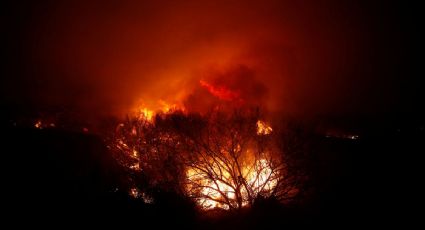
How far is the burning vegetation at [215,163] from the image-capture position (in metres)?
18.2

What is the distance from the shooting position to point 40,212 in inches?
679

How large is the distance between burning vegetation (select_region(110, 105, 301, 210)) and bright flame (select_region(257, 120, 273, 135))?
0.89ft

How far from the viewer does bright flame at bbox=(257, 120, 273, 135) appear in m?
19.9

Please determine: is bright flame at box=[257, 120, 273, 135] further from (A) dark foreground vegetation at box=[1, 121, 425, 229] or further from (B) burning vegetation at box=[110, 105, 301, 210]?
(A) dark foreground vegetation at box=[1, 121, 425, 229]

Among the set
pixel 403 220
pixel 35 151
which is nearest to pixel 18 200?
pixel 35 151

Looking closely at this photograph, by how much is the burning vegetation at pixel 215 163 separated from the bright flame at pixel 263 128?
273mm

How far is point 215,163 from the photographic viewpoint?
61.8 feet

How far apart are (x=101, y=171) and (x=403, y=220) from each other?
17002mm

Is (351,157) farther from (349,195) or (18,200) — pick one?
(18,200)

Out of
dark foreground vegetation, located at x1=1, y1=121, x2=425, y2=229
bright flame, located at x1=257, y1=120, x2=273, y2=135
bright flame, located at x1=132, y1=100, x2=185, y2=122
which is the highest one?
bright flame, located at x1=132, y1=100, x2=185, y2=122

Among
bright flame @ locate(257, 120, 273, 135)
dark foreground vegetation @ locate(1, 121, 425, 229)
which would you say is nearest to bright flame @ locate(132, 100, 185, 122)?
dark foreground vegetation @ locate(1, 121, 425, 229)

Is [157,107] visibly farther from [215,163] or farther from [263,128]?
[215,163]

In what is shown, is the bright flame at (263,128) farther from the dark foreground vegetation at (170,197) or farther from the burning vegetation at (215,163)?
the dark foreground vegetation at (170,197)

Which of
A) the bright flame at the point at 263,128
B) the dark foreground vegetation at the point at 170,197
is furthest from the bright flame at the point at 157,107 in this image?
the bright flame at the point at 263,128
